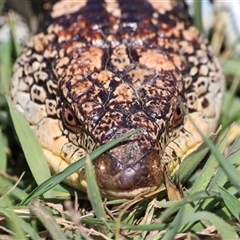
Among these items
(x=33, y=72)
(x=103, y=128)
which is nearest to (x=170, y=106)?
(x=103, y=128)

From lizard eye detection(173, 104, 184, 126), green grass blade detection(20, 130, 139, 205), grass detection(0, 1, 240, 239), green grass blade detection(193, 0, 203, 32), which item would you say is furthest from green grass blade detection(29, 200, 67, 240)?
green grass blade detection(193, 0, 203, 32)

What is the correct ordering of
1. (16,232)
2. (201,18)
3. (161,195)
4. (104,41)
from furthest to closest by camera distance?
1. (201,18)
2. (104,41)
3. (161,195)
4. (16,232)

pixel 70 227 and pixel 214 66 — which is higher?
pixel 214 66

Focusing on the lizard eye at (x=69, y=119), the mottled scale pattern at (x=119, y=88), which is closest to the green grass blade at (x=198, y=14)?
the mottled scale pattern at (x=119, y=88)

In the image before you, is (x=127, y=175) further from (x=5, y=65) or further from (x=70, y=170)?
(x=5, y=65)

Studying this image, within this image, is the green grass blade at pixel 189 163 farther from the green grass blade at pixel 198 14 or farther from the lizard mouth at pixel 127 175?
the green grass blade at pixel 198 14

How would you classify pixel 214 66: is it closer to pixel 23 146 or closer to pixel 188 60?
pixel 188 60

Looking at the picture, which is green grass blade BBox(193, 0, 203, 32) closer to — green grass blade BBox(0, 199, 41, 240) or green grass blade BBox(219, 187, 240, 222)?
green grass blade BBox(219, 187, 240, 222)
